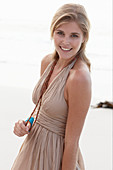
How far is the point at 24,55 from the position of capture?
347 inches

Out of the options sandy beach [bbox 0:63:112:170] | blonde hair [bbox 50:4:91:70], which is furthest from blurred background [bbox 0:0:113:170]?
blonde hair [bbox 50:4:91:70]

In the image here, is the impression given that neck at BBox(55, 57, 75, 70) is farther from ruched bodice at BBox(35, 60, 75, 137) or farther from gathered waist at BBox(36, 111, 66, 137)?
gathered waist at BBox(36, 111, 66, 137)

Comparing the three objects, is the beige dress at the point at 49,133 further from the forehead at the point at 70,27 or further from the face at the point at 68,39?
the forehead at the point at 70,27

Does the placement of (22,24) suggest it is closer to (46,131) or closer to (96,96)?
(96,96)

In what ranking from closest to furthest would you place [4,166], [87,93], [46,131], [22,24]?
[87,93] → [46,131] → [4,166] → [22,24]

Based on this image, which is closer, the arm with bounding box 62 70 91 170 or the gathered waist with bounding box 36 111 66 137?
the arm with bounding box 62 70 91 170

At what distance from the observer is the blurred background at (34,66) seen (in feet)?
12.0

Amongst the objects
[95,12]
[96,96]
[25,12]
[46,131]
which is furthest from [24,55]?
[46,131]

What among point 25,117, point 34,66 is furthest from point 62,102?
point 34,66

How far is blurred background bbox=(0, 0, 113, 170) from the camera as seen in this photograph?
365 centimetres

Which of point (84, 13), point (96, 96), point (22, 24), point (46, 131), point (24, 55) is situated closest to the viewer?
point (84, 13)

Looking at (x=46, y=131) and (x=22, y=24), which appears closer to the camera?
(x=46, y=131)

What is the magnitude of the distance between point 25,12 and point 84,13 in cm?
1237

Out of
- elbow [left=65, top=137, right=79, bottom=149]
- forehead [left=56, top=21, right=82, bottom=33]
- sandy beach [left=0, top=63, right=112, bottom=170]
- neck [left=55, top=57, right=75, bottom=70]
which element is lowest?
sandy beach [left=0, top=63, right=112, bottom=170]
